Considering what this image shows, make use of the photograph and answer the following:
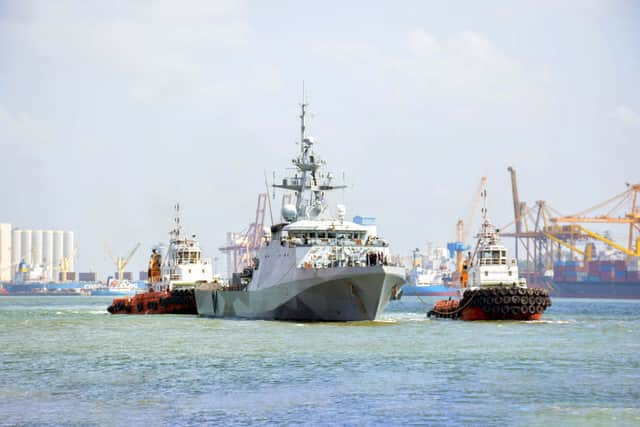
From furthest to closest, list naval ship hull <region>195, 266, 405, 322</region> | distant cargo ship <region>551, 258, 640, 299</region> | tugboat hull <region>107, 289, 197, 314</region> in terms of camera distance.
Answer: distant cargo ship <region>551, 258, 640, 299</region> < tugboat hull <region>107, 289, 197, 314</region> < naval ship hull <region>195, 266, 405, 322</region>

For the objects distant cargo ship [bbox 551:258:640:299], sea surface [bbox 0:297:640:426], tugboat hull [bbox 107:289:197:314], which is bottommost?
sea surface [bbox 0:297:640:426]

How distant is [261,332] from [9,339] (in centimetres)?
1299

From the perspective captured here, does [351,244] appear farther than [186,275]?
No

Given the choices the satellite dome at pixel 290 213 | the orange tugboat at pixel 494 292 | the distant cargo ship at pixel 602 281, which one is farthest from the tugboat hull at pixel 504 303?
the distant cargo ship at pixel 602 281

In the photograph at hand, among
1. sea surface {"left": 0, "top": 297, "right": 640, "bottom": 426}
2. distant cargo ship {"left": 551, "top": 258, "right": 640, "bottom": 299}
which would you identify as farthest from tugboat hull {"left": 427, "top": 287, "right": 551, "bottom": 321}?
distant cargo ship {"left": 551, "top": 258, "right": 640, "bottom": 299}

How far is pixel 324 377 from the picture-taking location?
110ft

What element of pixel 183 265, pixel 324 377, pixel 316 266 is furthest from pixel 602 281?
pixel 324 377

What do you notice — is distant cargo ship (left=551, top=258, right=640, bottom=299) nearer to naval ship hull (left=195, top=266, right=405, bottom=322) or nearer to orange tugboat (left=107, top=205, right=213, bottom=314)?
orange tugboat (left=107, top=205, right=213, bottom=314)

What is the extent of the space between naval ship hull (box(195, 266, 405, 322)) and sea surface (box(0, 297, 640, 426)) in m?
1.19

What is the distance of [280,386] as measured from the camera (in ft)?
103

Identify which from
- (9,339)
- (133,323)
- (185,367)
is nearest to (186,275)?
(133,323)

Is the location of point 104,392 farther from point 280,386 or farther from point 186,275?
point 186,275

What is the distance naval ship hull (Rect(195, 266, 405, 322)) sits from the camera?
53.6m

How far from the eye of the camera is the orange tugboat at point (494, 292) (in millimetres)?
62000
